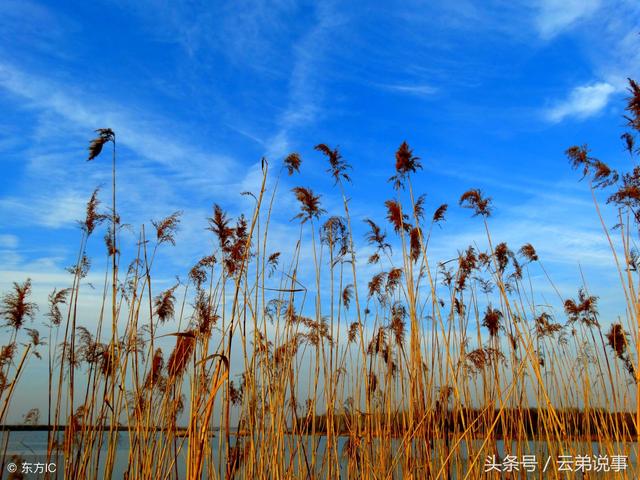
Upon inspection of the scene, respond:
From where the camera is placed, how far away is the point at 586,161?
12.5ft

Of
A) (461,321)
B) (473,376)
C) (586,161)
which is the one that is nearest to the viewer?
(586,161)

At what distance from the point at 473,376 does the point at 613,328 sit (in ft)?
4.55

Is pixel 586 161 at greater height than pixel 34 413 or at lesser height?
greater

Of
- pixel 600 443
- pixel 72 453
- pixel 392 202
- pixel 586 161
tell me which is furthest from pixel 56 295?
pixel 600 443

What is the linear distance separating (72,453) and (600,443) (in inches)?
162

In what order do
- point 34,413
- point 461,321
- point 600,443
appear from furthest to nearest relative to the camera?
point 34,413
point 461,321
point 600,443

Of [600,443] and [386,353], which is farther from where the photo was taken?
[386,353]

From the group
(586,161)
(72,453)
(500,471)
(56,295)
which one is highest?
(586,161)

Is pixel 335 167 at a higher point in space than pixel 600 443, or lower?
higher

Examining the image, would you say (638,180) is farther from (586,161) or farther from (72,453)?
(72,453)

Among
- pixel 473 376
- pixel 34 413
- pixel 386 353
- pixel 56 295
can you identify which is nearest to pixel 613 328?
pixel 473 376

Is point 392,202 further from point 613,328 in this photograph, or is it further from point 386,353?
point 613,328

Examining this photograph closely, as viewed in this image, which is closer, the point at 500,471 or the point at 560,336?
the point at 500,471

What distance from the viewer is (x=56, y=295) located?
169 inches
